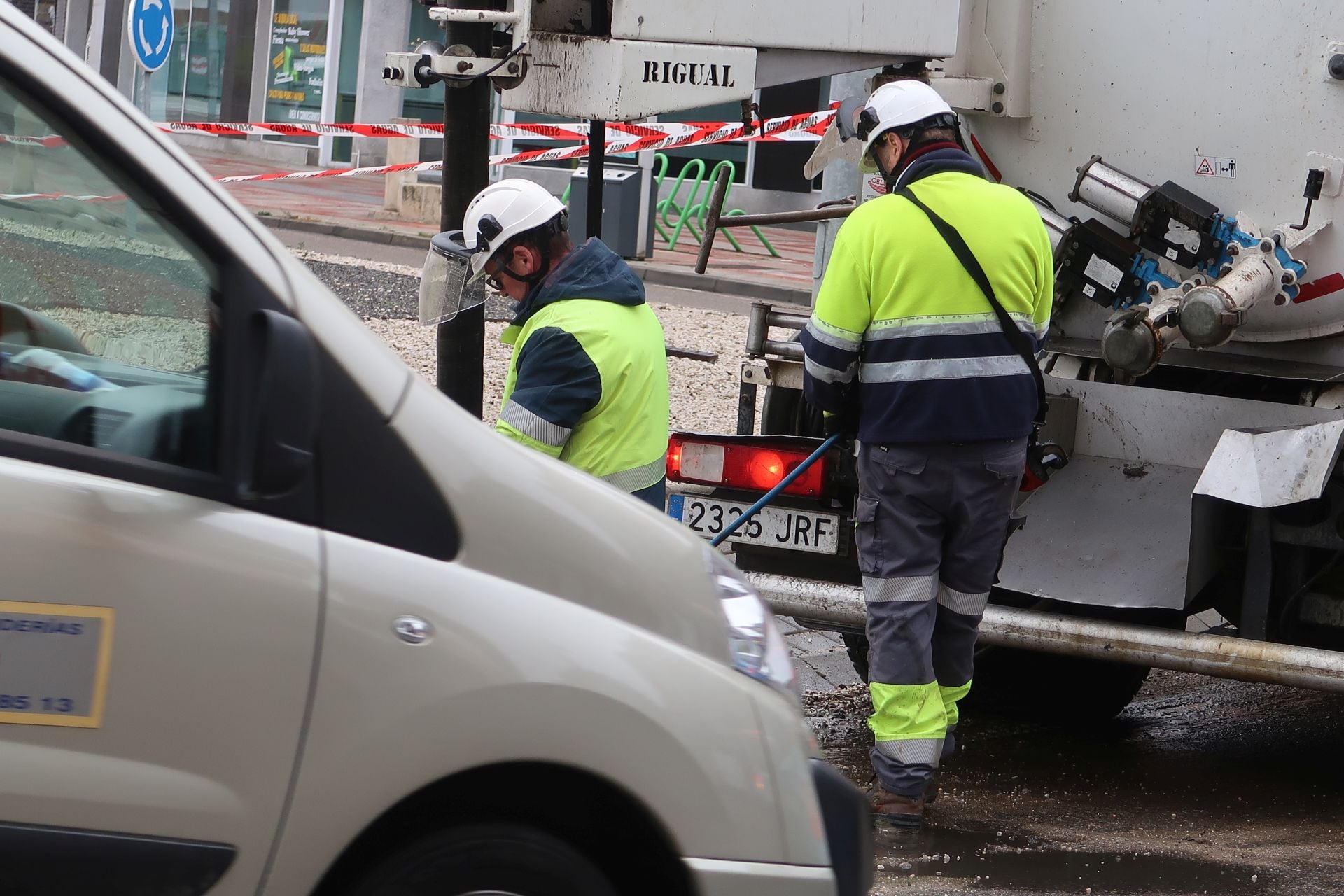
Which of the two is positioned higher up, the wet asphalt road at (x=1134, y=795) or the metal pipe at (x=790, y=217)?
the metal pipe at (x=790, y=217)

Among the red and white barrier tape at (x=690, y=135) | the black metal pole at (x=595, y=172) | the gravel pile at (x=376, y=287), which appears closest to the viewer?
the black metal pole at (x=595, y=172)

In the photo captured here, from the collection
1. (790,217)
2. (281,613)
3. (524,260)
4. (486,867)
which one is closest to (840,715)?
(790,217)

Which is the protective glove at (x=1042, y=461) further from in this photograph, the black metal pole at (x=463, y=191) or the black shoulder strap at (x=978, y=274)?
the black metal pole at (x=463, y=191)

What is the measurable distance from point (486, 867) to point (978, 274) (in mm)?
2218

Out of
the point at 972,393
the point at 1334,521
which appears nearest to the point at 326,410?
the point at 972,393

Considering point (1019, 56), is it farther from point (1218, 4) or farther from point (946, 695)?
point (946, 695)

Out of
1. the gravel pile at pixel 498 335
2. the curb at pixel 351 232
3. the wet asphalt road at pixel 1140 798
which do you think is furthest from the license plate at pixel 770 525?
the curb at pixel 351 232

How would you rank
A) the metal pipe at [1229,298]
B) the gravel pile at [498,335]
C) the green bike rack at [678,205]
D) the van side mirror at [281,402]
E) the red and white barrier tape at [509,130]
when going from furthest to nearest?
1. the green bike rack at [678,205]
2. the red and white barrier tape at [509,130]
3. the gravel pile at [498,335]
4. the metal pipe at [1229,298]
5. the van side mirror at [281,402]

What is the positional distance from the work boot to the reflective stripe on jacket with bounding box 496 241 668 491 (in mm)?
1076

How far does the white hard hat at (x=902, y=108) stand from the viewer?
4.29 meters

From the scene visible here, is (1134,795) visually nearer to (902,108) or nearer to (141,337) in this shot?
(902,108)

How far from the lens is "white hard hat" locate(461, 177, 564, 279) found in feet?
12.8

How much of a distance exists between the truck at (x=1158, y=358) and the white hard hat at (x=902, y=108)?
0.44m

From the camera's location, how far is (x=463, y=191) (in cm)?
625
